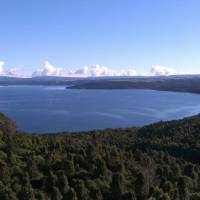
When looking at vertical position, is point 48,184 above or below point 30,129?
above

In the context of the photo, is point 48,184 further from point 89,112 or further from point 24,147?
point 89,112

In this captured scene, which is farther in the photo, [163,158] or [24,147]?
[163,158]

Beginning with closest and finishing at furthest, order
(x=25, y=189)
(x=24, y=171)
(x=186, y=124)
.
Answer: (x=25, y=189) → (x=24, y=171) → (x=186, y=124)

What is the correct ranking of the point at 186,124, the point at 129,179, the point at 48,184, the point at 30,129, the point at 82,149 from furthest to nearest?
the point at 30,129, the point at 186,124, the point at 82,149, the point at 129,179, the point at 48,184

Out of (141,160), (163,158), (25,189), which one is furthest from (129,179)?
(163,158)

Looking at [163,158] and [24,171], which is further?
[163,158]

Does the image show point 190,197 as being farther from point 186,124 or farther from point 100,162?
point 186,124

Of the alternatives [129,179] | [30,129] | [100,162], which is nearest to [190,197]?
[129,179]

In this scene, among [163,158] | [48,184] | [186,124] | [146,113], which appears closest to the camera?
[48,184]

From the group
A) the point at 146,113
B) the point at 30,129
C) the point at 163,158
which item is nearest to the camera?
the point at 163,158
